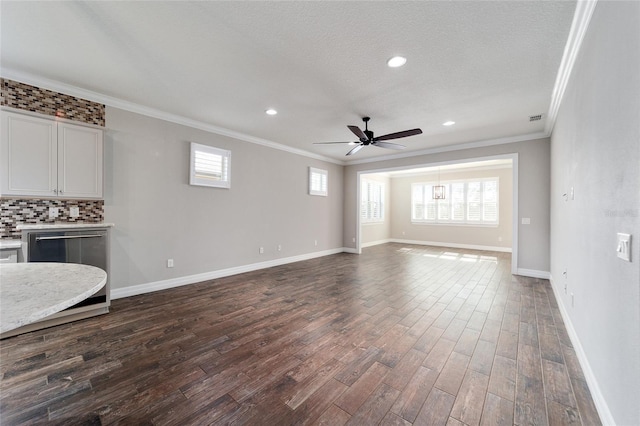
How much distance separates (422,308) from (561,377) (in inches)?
56.8

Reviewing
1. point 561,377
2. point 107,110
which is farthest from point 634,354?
point 107,110

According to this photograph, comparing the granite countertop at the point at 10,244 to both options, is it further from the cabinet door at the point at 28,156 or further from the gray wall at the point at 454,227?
the gray wall at the point at 454,227

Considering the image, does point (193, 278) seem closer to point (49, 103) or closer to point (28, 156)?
point (28, 156)

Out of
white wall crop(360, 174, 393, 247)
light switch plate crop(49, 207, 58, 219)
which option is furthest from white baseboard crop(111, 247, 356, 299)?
white wall crop(360, 174, 393, 247)

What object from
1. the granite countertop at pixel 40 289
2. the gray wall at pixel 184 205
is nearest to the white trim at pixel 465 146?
the gray wall at pixel 184 205

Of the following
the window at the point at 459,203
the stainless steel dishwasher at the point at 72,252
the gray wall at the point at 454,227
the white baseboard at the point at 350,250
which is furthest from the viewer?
the window at the point at 459,203

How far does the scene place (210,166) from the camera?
459cm

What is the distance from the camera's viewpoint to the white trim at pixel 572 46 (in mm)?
1851

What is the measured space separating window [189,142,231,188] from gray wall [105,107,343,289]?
0.10 meters

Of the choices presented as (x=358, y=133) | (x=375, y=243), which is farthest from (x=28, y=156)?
(x=375, y=243)

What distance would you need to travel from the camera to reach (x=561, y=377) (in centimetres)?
195

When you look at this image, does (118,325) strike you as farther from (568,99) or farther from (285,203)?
(568,99)

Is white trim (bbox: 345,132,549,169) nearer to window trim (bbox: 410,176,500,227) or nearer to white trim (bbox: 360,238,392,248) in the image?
white trim (bbox: 360,238,392,248)

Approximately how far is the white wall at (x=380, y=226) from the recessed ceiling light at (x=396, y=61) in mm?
6024
